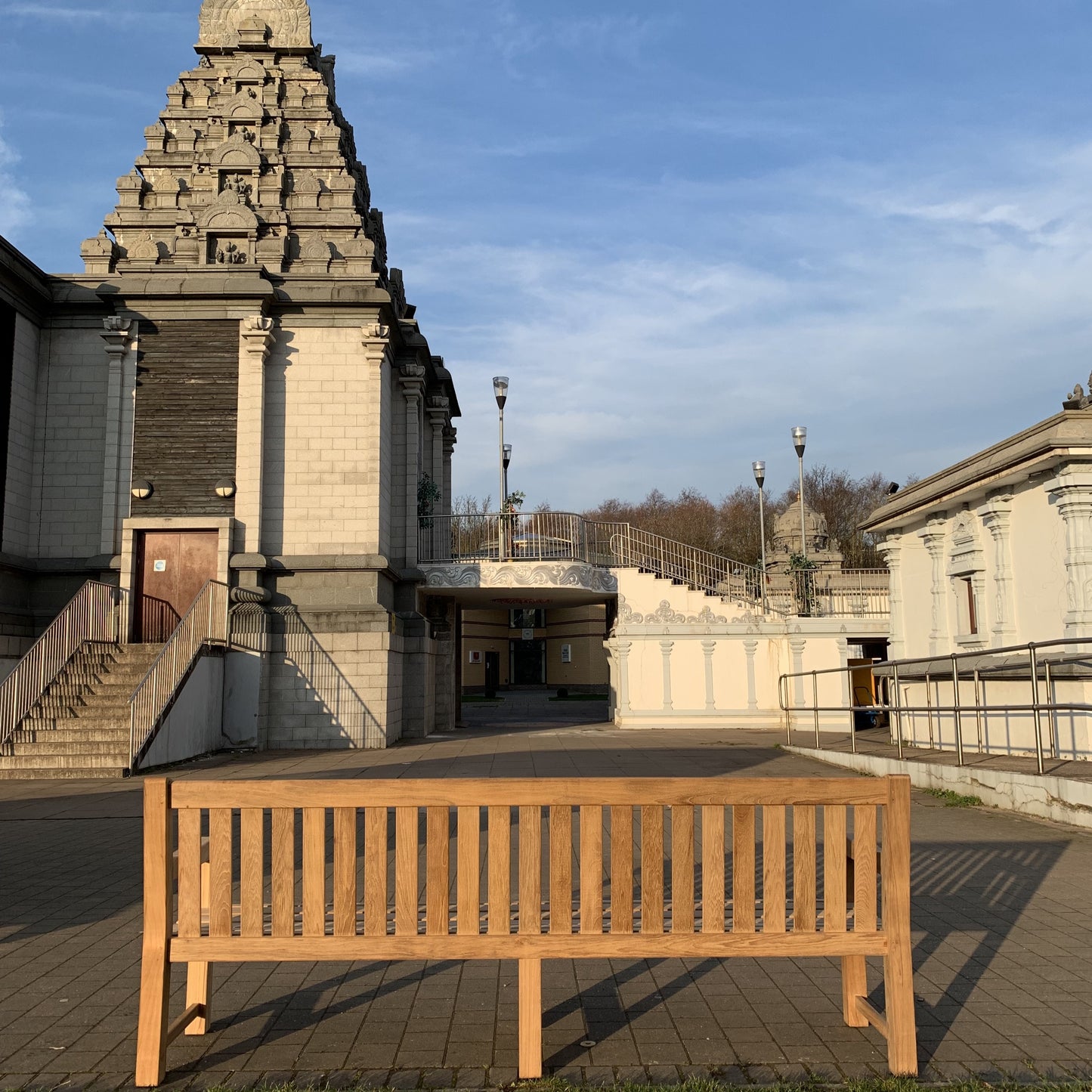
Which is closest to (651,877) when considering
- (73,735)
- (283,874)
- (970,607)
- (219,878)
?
(283,874)

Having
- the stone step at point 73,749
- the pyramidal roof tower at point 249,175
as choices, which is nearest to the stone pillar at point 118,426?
the pyramidal roof tower at point 249,175

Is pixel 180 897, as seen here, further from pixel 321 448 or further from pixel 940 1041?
pixel 321 448

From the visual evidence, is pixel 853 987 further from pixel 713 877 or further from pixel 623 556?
pixel 623 556

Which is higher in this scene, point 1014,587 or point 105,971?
point 1014,587

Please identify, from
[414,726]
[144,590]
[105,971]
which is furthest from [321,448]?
[105,971]

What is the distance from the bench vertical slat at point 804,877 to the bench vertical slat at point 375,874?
167 cm

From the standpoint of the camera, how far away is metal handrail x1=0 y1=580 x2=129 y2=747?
14.9 m

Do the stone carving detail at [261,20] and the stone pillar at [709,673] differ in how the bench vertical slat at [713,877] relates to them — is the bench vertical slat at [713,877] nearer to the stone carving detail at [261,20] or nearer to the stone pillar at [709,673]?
the stone pillar at [709,673]

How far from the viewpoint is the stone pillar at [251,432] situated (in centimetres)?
1966

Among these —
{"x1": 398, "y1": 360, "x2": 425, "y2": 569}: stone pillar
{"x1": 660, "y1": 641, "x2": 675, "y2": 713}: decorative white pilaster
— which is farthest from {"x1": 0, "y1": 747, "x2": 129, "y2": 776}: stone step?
A: {"x1": 660, "y1": 641, "x2": 675, "y2": 713}: decorative white pilaster

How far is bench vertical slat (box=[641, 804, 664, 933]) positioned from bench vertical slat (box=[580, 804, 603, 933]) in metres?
0.18

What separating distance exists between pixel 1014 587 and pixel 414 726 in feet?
43.3

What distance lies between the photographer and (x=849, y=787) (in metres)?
4.01

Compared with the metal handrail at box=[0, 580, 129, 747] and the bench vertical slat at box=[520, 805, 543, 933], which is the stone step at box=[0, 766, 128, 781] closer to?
the metal handrail at box=[0, 580, 129, 747]
